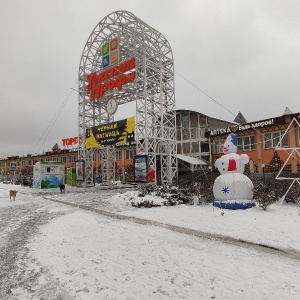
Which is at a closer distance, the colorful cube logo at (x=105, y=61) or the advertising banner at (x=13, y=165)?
the colorful cube logo at (x=105, y=61)

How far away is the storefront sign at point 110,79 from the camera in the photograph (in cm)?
2496

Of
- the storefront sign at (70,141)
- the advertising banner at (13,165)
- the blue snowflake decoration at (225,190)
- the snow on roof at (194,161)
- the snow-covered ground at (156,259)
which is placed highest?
the storefront sign at (70,141)

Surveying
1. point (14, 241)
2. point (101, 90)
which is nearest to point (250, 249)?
point (14, 241)

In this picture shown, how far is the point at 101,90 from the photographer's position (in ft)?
91.9

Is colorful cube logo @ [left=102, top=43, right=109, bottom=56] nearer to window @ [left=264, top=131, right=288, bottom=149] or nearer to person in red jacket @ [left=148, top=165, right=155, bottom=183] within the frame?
person in red jacket @ [left=148, top=165, right=155, bottom=183]

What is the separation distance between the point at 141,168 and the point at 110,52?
44.0 feet

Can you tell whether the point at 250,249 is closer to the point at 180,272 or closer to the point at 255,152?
the point at 180,272

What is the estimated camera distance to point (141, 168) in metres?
21.8

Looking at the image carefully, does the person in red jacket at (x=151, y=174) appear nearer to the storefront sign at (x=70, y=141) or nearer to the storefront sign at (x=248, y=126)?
the storefront sign at (x=248, y=126)

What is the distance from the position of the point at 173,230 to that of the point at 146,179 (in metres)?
14.1

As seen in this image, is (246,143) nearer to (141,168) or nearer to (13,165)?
(141,168)

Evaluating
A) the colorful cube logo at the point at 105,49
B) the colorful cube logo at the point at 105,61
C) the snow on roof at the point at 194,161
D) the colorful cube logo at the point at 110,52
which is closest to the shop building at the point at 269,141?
the snow on roof at the point at 194,161

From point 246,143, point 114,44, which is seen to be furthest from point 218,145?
point 114,44

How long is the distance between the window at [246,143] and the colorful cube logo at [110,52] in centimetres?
1515
